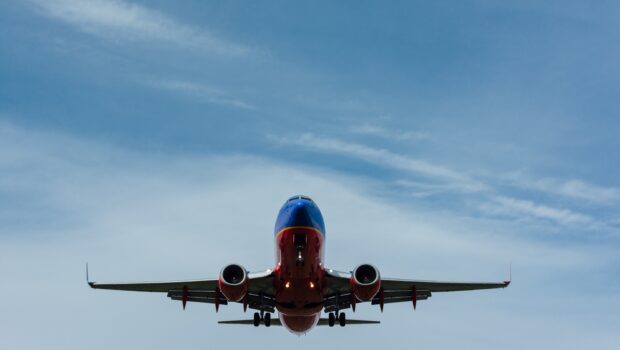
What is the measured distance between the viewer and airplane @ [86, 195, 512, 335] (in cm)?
3531

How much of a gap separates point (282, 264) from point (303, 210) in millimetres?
2761

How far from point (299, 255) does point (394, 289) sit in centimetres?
917

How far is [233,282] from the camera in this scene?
35812 millimetres

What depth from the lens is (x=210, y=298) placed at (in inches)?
1705

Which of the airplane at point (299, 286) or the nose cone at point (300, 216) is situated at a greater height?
the nose cone at point (300, 216)

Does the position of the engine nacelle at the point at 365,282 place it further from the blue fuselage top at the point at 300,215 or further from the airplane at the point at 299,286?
the blue fuselage top at the point at 300,215

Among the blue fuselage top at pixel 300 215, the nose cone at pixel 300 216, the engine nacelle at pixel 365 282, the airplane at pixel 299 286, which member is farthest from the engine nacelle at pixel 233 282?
the engine nacelle at pixel 365 282

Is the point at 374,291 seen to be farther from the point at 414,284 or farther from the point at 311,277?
the point at 414,284

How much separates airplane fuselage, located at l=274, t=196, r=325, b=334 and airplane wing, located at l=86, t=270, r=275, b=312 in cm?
113

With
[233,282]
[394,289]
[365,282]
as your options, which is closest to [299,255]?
[233,282]

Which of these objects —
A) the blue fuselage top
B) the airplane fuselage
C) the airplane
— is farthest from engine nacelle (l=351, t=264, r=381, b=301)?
the blue fuselage top

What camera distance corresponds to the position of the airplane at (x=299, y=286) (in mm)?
35312

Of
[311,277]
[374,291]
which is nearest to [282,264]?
[311,277]

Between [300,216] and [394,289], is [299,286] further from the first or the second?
[394,289]
